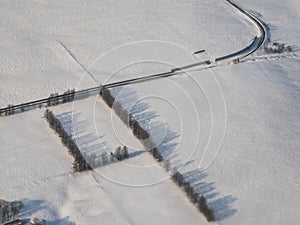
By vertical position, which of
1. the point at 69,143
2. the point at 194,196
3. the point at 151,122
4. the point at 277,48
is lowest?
the point at 277,48

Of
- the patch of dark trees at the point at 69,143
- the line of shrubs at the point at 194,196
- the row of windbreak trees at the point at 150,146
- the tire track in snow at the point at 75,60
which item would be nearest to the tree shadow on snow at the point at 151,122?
the row of windbreak trees at the point at 150,146

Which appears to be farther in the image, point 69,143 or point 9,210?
point 69,143

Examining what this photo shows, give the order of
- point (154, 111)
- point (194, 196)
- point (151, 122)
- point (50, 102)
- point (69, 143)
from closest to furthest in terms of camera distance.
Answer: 1. point (194, 196)
2. point (69, 143)
3. point (151, 122)
4. point (154, 111)
5. point (50, 102)

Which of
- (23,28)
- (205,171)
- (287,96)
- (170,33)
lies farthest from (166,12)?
(205,171)

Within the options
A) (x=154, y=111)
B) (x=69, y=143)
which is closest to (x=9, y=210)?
(x=69, y=143)

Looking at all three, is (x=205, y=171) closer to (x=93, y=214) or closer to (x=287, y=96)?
(x=93, y=214)

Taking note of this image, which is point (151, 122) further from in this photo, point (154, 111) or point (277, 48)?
point (277, 48)

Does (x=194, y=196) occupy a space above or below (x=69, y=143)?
below

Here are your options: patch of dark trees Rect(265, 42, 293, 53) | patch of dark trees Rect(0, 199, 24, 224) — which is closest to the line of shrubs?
patch of dark trees Rect(0, 199, 24, 224)
